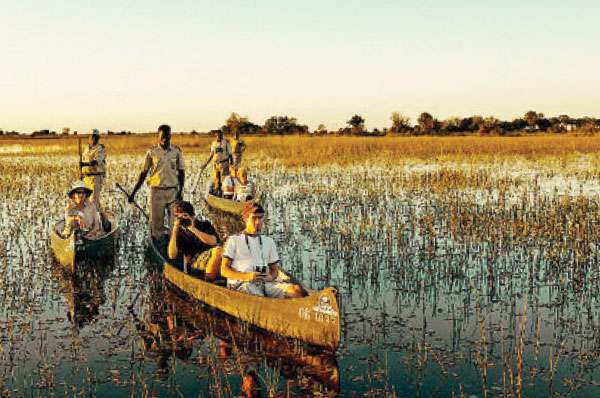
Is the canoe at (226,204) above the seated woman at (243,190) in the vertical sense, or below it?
below

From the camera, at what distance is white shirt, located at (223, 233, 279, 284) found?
26.3ft

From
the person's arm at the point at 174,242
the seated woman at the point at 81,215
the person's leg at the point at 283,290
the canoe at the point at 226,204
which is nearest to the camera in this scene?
the person's leg at the point at 283,290

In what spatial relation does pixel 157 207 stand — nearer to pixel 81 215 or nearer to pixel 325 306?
pixel 81 215

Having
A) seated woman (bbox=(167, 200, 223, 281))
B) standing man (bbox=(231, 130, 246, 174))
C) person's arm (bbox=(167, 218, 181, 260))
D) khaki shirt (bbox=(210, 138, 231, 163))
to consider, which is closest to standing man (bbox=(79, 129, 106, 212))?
khaki shirt (bbox=(210, 138, 231, 163))

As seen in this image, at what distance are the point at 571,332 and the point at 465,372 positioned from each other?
190 centimetres

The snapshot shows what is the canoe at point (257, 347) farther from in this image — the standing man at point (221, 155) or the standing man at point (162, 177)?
the standing man at point (221, 155)

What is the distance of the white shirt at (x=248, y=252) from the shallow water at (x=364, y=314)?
0.77 m

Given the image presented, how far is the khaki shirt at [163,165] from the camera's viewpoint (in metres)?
12.2

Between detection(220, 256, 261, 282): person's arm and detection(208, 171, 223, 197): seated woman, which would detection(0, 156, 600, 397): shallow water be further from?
detection(208, 171, 223, 197): seated woman

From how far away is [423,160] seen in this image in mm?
33750

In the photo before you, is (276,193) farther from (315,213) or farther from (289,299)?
(289,299)

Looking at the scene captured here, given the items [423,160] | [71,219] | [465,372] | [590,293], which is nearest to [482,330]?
[465,372]

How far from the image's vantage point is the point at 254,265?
8.09 metres

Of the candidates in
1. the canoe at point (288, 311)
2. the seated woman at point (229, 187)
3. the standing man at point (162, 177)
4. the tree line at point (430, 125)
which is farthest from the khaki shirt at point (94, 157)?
the tree line at point (430, 125)
